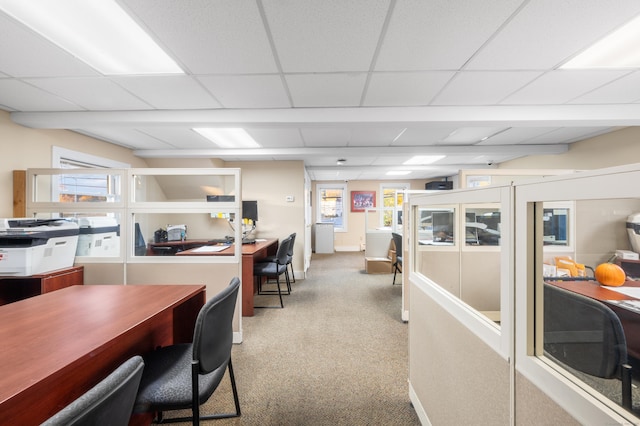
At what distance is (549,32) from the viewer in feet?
5.08

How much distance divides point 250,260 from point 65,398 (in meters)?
2.15

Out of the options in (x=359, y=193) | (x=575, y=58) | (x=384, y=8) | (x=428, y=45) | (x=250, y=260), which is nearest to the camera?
(x=384, y=8)

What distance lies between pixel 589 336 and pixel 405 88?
6.70ft

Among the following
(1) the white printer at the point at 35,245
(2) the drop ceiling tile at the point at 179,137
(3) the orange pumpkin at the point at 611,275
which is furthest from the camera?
(2) the drop ceiling tile at the point at 179,137

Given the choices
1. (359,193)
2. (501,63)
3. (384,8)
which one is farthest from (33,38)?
(359,193)

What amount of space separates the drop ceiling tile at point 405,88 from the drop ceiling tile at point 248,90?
81cm

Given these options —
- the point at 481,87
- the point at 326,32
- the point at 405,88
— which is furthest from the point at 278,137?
the point at 481,87

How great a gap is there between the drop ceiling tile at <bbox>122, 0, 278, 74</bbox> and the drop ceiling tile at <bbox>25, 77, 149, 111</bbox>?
0.87 m

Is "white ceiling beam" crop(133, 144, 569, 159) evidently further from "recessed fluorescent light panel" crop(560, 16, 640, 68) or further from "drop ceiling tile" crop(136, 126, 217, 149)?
"recessed fluorescent light panel" crop(560, 16, 640, 68)

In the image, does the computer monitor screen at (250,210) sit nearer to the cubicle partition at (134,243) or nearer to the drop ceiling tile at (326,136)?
the drop ceiling tile at (326,136)

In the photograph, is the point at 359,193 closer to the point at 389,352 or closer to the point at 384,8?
the point at 389,352

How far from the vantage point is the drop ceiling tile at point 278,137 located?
3373mm

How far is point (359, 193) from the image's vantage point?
801cm

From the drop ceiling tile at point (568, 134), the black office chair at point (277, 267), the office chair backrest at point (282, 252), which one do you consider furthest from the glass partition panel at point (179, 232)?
the drop ceiling tile at point (568, 134)
